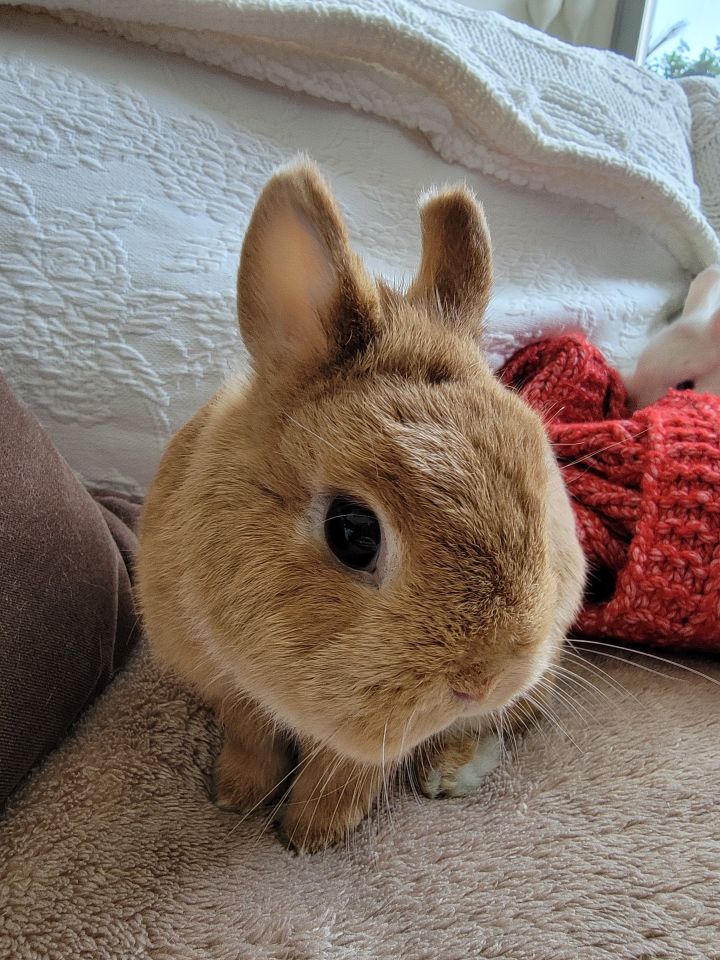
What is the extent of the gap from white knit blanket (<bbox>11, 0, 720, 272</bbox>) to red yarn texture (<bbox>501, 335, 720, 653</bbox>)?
655 mm

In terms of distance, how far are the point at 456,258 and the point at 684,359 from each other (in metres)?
0.77

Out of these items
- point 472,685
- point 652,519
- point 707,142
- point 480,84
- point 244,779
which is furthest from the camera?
point 707,142

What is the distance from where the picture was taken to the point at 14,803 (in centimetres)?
82

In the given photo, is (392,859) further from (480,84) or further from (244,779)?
(480,84)

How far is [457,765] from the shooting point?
0.88 metres

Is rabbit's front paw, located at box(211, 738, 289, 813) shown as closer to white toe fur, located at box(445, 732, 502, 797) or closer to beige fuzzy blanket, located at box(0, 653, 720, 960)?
beige fuzzy blanket, located at box(0, 653, 720, 960)

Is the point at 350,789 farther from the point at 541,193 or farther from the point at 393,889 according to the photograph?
the point at 541,193

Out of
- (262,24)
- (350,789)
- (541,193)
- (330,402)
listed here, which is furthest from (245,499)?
(541,193)

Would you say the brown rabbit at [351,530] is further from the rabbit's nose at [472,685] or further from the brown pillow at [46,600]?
the brown pillow at [46,600]

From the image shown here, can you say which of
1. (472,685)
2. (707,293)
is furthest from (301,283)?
(707,293)

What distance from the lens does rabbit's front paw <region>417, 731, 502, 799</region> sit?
2.86 feet

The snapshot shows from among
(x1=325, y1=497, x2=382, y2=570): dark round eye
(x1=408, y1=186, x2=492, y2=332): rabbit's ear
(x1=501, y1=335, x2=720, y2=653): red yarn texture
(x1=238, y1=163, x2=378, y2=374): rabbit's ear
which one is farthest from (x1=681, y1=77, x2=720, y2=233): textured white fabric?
(x1=325, y1=497, x2=382, y2=570): dark round eye

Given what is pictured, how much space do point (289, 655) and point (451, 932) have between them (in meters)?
0.30

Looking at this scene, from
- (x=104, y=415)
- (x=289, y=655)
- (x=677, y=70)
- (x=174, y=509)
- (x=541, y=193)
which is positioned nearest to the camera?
(x=289, y=655)
